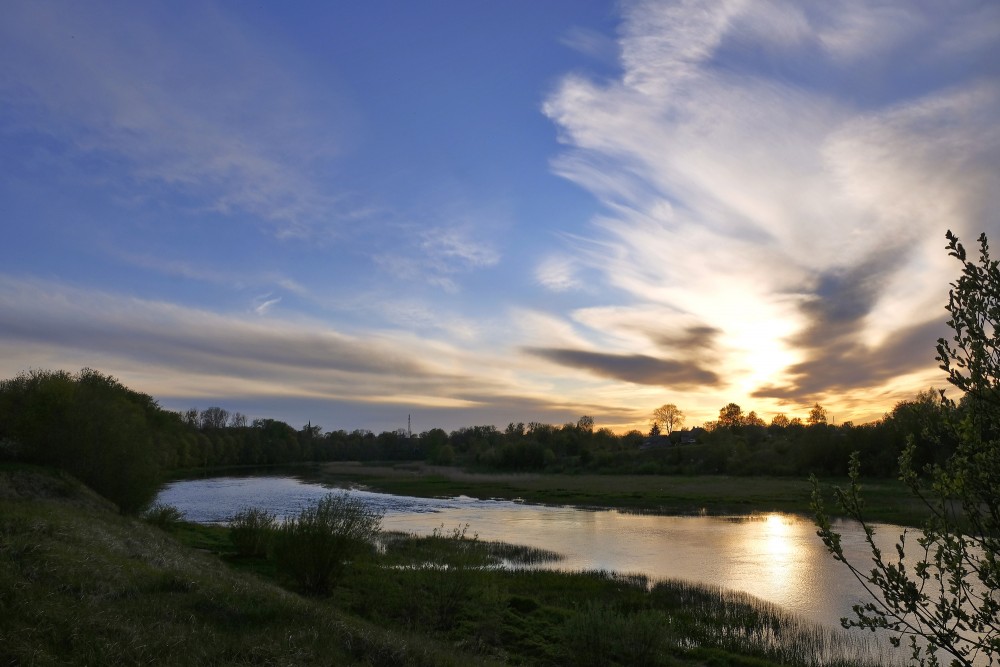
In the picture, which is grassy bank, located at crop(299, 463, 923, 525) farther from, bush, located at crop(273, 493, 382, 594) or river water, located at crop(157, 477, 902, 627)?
bush, located at crop(273, 493, 382, 594)

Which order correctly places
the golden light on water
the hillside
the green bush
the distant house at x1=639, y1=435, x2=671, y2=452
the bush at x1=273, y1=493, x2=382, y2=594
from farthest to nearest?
the distant house at x1=639, y1=435, x2=671, y2=452, the green bush, the golden light on water, the bush at x1=273, y1=493, x2=382, y2=594, the hillside

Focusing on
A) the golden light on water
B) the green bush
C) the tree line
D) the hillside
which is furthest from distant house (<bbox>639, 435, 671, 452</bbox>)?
the hillside

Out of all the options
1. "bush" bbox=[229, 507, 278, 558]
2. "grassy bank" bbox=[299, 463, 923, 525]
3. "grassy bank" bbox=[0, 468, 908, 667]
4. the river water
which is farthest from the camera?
"grassy bank" bbox=[299, 463, 923, 525]

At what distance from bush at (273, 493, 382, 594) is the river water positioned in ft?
32.6

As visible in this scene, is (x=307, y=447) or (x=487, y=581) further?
(x=307, y=447)

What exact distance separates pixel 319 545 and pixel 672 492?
171 ft

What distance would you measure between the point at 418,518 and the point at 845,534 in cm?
2644

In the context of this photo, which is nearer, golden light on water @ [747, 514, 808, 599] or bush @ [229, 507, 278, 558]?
golden light on water @ [747, 514, 808, 599]

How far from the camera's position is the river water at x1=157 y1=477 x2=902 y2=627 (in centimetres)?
2298

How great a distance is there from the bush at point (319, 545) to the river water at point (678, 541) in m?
9.94

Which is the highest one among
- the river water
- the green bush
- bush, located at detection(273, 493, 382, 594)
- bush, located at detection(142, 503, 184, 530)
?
the green bush

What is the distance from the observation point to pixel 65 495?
23.4 m

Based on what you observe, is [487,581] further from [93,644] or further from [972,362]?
[972,362]

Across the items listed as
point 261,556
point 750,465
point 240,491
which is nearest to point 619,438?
point 750,465
